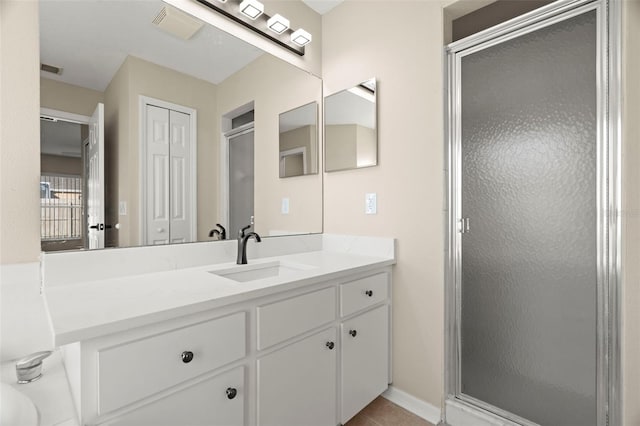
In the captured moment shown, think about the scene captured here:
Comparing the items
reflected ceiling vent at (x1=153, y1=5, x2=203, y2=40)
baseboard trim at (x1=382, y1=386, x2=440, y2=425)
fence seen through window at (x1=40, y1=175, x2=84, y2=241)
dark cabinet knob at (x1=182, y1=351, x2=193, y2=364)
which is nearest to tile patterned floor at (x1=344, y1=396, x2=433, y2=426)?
baseboard trim at (x1=382, y1=386, x2=440, y2=425)

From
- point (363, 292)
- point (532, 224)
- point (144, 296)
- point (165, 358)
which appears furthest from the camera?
point (363, 292)

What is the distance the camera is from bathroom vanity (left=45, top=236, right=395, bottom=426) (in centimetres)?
83

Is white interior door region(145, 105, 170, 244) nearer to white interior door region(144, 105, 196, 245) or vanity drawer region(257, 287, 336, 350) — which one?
white interior door region(144, 105, 196, 245)

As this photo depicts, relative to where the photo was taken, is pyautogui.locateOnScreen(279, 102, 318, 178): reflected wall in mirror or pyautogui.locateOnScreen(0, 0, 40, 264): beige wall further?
pyautogui.locateOnScreen(279, 102, 318, 178): reflected wall in mirror

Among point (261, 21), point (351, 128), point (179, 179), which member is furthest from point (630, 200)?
point (261, 21)

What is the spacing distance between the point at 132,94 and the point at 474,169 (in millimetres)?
1664

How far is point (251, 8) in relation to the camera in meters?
1.75

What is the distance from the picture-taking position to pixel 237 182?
5.92 ft

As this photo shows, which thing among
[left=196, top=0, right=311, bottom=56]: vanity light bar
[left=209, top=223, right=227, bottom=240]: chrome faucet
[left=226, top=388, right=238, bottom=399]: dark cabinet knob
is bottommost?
[left=226, top=388, right=238, bottom=399]: dark cabinet knob

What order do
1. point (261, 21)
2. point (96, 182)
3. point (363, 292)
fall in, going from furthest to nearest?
point (261, 21), point (363, 292), point (96, 182)

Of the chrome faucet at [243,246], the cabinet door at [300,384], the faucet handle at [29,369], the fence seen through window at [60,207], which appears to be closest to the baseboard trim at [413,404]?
the cabinet door at [300,384]

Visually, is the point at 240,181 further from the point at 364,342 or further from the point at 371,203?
the point at 364,342

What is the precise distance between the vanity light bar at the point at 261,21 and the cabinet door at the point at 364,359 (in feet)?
5.67

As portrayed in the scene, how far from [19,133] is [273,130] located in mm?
1221
